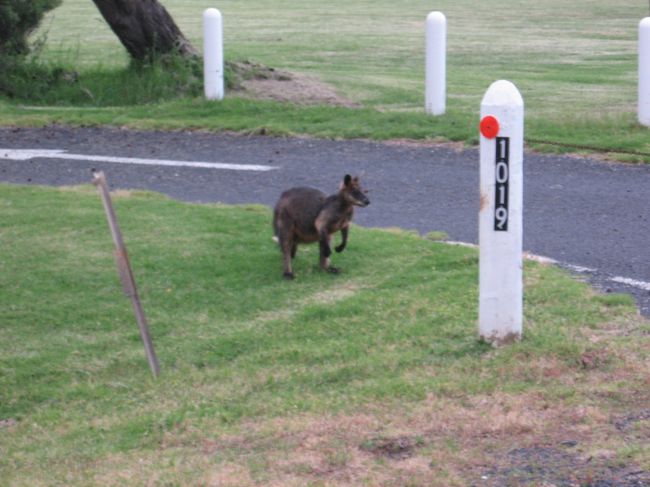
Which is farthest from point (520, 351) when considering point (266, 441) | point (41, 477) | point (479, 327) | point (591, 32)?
point (591, 32)

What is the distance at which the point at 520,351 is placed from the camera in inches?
247

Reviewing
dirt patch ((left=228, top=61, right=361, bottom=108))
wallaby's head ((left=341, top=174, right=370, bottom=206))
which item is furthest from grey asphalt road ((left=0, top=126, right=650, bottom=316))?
dirt patch ((left=228, top=61, right=361, bottom=108))

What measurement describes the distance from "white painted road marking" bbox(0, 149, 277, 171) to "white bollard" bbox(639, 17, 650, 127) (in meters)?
3.89

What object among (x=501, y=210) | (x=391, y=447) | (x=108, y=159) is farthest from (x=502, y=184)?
(x=108, y=159)

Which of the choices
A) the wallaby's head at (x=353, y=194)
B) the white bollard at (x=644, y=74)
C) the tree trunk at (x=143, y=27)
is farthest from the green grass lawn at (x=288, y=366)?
the tree trunk at (x=143, y=27)

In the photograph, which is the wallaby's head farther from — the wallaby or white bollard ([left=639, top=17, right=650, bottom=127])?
white bollard ([left=639, top=17, right=650, bottom=127])

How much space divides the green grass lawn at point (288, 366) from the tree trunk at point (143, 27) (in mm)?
6997

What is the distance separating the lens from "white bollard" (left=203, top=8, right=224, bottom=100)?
47.0 ft

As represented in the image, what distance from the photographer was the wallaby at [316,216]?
26.7 feet

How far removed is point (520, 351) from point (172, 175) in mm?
5935

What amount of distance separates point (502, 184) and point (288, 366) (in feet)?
4.78

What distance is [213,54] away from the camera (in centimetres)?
1449

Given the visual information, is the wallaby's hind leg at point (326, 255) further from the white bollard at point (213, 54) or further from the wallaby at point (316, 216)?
the white bollard at point (213, 54)

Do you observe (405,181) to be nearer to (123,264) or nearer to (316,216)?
(316,216)
